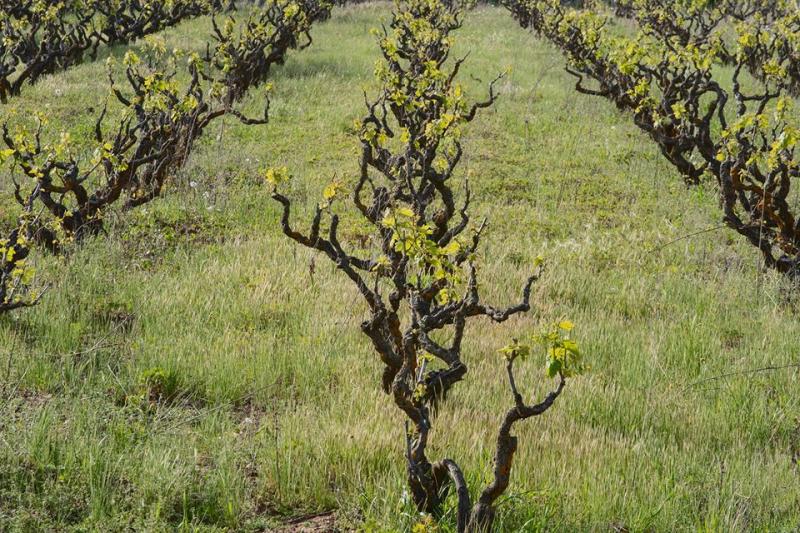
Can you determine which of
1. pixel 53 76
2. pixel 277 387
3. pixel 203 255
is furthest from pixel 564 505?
pixel 53 76

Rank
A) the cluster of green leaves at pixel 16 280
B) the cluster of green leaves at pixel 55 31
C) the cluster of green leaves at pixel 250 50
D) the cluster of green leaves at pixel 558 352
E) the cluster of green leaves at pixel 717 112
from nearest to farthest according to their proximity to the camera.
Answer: the cluster of green leaves at pixel 558 352 → the cluster of green leaves at pixel 16 280 → the cluster of green leaves at pixel 717 112 → the cluster of green leaves at pixel 250 50 → the cluster of green leaves at pixel 55 31

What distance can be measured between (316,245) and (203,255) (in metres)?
2.89

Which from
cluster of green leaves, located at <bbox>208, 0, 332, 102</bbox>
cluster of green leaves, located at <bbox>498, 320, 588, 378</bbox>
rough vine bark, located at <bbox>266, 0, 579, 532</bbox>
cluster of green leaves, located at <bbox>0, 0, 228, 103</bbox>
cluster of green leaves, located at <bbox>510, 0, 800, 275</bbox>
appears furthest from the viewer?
cluster of green leaves, located at <bbox>0, 0, 228, 103</bbox>

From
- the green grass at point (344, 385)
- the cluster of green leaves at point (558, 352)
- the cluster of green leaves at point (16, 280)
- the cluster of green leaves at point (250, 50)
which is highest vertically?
the cluster of green leaves at point (250, 50)

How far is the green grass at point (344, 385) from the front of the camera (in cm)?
351

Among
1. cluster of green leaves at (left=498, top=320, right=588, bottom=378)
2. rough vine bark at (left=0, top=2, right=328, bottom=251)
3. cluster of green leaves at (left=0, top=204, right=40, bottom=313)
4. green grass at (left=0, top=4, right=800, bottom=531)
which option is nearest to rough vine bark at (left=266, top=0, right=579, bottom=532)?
cluster of green leaves at (left=498, top=320, right=588, bottom=378)

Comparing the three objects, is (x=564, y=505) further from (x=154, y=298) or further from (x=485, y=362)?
(x=154, y=298)

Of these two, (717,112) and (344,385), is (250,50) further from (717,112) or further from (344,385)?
(344,385)

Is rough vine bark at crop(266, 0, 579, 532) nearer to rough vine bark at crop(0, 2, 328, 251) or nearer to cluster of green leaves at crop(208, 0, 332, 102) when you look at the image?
rough vine bark at crop(0, 2, 328, 251)

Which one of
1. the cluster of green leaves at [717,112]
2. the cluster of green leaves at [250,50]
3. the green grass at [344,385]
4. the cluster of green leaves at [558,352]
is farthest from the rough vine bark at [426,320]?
the cluster of green leaves at [250,50]

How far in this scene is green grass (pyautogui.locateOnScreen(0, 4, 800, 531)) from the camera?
351 centimetres

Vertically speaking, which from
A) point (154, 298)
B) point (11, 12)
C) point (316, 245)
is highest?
point (11, 12)

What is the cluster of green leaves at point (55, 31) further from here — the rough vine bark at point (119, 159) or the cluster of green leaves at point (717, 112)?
the cluster of green leaves at point (717, 112)

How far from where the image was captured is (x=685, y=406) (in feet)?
15.2
